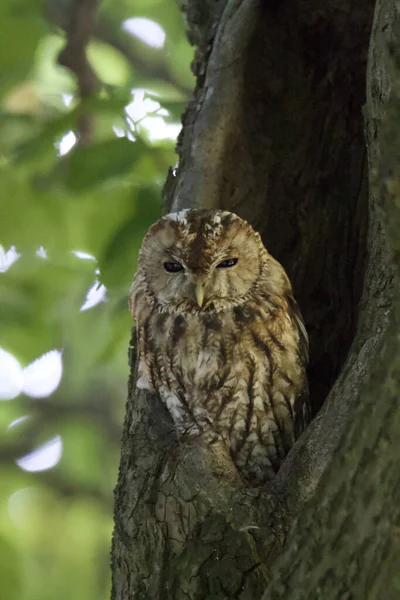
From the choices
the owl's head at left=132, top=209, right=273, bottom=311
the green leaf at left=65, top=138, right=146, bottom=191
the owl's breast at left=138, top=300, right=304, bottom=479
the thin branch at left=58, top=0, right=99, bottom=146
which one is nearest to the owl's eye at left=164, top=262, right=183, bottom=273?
the owl's head at left=132, top=209, right=273, bottom=311

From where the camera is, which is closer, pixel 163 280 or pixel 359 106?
pixel 163 280

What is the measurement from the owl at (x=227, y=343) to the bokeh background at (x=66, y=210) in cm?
19

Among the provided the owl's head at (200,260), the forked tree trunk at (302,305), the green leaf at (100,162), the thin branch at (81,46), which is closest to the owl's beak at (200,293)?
the owl's head at (200,260)

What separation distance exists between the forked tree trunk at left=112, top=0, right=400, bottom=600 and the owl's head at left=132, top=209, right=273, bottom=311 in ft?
0.48

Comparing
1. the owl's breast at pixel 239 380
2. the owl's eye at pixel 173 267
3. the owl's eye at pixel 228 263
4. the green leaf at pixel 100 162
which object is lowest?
the owl's breast at pixel 239 380

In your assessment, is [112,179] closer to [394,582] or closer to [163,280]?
[163,280]

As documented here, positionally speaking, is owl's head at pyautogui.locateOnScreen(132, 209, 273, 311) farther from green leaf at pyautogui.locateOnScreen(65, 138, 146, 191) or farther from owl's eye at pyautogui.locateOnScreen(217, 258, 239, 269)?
green leaf at pyautogui.locateOnScreen(65, 138, 146, 191)

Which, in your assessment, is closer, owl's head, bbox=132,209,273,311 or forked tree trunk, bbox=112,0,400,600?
forked tree trunk, bbox=112,0,400,600

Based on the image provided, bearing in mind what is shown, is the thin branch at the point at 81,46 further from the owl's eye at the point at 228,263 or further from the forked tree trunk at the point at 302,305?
the owl's eye at the point at 228,263

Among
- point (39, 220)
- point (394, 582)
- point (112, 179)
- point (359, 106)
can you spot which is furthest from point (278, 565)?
point (359, 106)

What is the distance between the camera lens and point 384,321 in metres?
1.19

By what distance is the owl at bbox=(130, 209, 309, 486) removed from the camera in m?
1.55

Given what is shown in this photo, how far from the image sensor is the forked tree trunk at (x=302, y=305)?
819 mm

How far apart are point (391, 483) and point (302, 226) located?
1166mm
